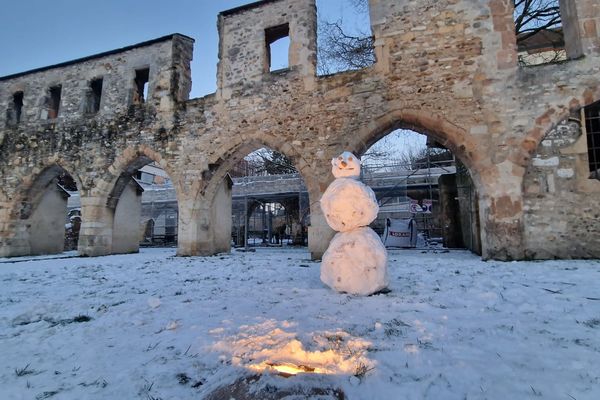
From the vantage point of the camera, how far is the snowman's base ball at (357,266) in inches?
123

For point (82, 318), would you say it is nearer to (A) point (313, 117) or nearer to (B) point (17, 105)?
(A) point (313, 117)

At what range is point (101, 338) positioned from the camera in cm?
204

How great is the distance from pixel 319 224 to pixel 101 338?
17.0ft

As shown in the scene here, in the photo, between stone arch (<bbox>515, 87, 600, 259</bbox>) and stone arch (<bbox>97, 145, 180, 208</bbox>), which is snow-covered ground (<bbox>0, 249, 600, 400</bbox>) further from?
stone arch (<bbox>97, 145, 180, 208</bbox>)

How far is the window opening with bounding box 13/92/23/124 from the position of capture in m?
11.2

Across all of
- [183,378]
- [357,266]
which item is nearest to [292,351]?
[183,378]

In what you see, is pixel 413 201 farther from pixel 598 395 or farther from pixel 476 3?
pixel 598 395

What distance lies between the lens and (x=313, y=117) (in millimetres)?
7434

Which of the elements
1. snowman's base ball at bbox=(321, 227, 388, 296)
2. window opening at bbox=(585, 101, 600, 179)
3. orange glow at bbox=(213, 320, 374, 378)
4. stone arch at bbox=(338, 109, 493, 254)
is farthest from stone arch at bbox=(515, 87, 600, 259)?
orange glow at bbox=(213, 320, 374, 378)

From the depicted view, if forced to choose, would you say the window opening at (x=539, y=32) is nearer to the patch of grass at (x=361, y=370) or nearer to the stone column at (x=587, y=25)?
the stone column at (x=587, y=25)

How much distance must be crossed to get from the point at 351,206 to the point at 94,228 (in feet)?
29.0

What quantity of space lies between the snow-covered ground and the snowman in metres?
0.17

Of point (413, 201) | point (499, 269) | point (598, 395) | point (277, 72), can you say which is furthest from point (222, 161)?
point (413, 201)

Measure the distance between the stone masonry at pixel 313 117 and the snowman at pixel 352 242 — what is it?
3463 millimetres
